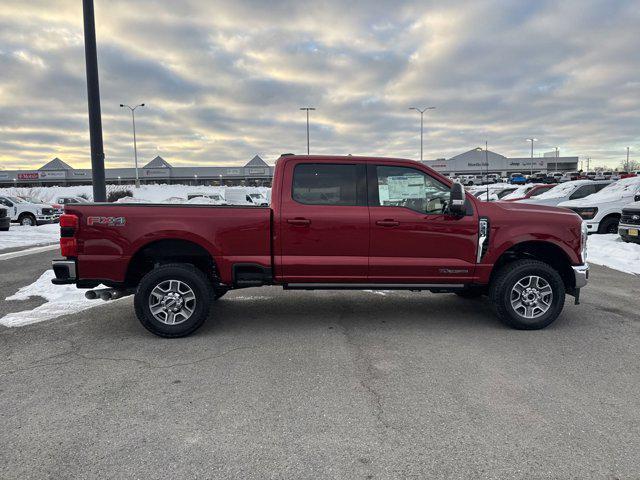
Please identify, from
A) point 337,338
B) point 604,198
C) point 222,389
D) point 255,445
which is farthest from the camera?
point 604,198

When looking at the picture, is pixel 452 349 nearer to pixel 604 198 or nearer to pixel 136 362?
pixel 136 362

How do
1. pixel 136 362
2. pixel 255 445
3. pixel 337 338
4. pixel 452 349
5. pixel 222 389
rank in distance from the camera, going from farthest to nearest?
pixel 337 338
pixel 452 349
pixel 136 362
pixel 222 389
pixel 255 445

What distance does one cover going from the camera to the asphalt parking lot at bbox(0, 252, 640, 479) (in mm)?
2775

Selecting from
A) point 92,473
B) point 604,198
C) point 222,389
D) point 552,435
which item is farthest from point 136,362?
point 604,198

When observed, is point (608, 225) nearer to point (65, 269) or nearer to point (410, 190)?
point (410, 190)

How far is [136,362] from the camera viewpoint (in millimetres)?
4422

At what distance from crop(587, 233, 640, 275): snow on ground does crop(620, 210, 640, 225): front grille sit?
54 centimetres

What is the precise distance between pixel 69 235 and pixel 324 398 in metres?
3.36

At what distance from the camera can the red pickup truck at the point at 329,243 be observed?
508 centimetres

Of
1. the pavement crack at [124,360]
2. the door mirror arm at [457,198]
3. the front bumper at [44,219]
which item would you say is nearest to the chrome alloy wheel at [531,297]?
the door mirror arm at [457,198]

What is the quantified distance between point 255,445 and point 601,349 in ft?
12.3

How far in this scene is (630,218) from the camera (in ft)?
37.1

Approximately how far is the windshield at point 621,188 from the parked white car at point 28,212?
23.4 metres

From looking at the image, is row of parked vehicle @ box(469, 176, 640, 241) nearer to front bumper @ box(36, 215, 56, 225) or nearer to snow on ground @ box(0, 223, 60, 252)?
snow on ground @ box(0, 223, 60, 252)
